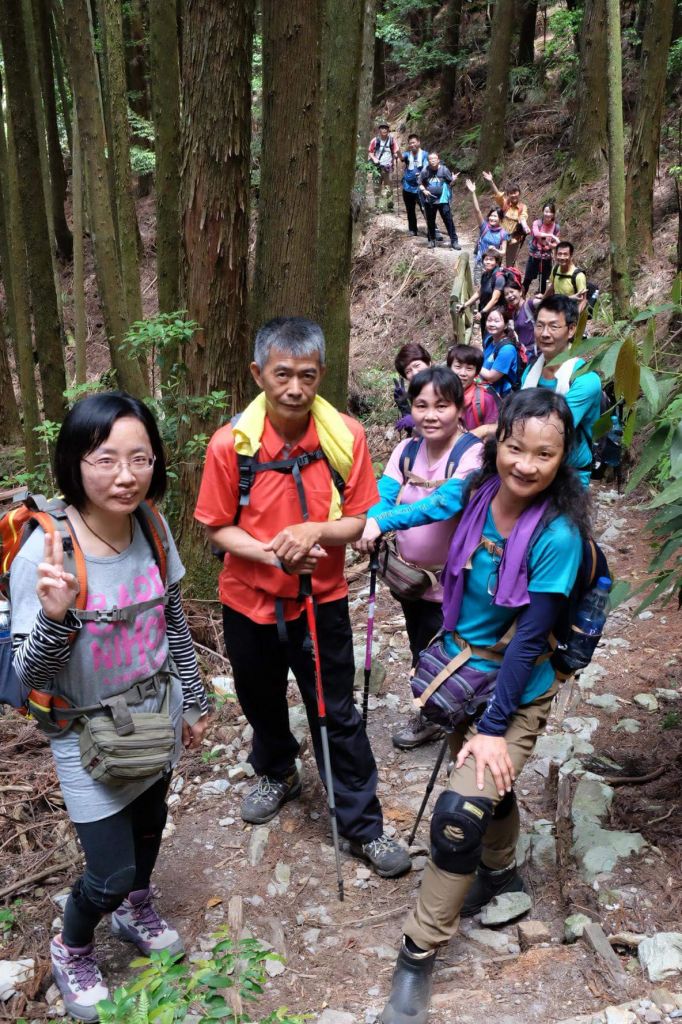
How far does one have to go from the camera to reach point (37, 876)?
3506 millimetres

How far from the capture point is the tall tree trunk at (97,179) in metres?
6.97

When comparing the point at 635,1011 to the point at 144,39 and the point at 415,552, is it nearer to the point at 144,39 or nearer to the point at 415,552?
the point at 415,552

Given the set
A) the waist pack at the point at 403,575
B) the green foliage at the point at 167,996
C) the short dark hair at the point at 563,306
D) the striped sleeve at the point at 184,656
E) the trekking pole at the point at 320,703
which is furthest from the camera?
the short dark hair at the point at 563,306

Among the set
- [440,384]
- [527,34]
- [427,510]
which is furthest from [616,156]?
[527,34]

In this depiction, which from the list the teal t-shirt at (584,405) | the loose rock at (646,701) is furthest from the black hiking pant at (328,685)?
the loose rock at (646,701)

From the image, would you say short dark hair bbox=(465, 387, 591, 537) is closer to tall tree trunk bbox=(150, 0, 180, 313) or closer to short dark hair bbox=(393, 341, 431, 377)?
short dark hair bbox=(393, 341, 431, 377)

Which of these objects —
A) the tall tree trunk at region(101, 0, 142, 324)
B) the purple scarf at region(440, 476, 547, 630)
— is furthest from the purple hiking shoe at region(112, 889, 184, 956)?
the tall tree trunk at region(101, 0, 142, 324)

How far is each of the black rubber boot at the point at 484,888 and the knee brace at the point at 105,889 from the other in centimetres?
132

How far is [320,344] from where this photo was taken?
3.12 metres

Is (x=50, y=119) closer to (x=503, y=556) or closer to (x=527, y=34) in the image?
(x=527, y=34)

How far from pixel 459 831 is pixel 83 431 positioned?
66.8 inches

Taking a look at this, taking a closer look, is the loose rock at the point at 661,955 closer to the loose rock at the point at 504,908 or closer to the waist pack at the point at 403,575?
the loose rock at the point at 504,908

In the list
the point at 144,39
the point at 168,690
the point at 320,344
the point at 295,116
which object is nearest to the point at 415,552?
the point at 320,344

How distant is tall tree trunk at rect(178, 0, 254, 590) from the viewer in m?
5.02
